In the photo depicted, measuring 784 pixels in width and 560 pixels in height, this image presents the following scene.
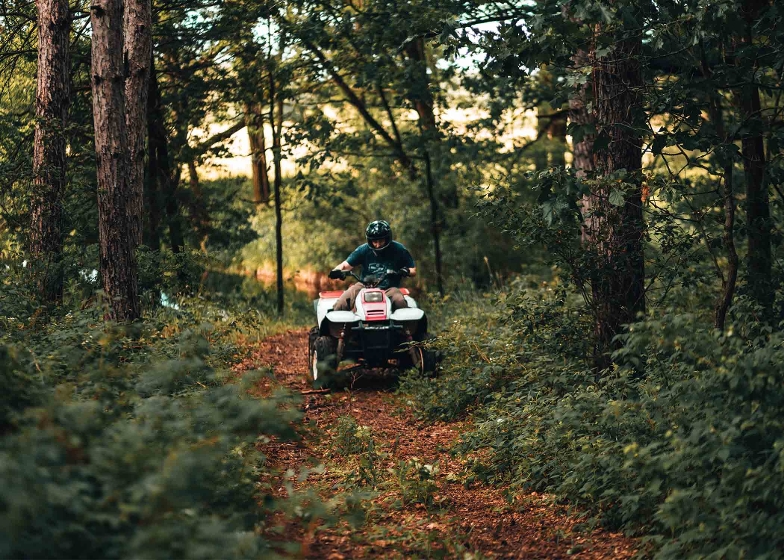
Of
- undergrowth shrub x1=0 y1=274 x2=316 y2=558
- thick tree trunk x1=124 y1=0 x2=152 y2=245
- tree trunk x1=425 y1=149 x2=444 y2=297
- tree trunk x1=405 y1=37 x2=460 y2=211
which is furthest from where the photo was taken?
tree trunk x1=425 y1=149 x2=444 y2=297

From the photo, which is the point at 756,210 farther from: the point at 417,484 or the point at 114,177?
the point at 114,177

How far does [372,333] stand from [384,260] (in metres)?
1.08

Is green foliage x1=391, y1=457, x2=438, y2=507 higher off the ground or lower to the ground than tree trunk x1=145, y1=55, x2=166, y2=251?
lower

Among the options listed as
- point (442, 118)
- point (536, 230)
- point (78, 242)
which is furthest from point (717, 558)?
point (442, 118)

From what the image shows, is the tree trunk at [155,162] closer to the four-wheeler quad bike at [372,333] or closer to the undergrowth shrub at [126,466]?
the four-wheeler quad bike at [372,333]

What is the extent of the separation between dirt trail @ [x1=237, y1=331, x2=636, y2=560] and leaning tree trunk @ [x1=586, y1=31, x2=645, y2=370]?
1.80 metres

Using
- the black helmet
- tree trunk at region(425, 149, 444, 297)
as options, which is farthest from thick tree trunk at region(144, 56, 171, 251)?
the black helmet

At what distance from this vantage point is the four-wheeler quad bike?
9.83m

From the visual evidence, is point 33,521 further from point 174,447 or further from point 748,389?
point 748,389

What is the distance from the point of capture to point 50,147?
9906 millimetres

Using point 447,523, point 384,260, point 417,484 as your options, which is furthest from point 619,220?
point 384,260

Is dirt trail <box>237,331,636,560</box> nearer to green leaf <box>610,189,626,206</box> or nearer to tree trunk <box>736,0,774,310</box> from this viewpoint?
green leaf <box>610,189,626,206</box>

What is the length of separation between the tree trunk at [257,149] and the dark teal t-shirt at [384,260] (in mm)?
6856

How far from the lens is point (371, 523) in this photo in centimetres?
546
